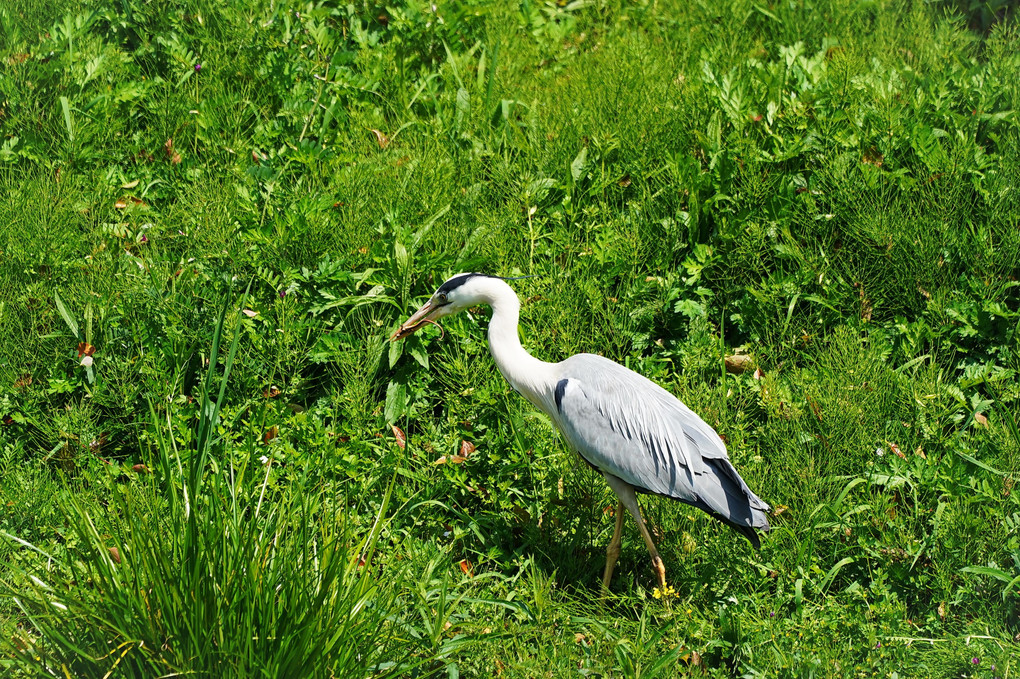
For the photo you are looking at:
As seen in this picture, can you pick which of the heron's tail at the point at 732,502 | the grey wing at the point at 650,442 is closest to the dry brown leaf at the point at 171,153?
the grey wing at the point at 650,442

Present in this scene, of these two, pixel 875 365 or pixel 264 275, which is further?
pixel 264 275

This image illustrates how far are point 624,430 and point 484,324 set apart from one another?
4.06 ft

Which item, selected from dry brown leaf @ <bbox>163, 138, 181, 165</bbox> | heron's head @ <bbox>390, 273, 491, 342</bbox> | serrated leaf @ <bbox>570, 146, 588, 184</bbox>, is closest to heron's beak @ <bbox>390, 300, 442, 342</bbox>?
heron's head @ <bbox>390, 273, 491, 342</bbox>

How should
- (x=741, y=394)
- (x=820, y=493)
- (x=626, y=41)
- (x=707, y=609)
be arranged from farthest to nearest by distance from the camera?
(x=626, y=41) < (x=741, y=394) < (x=820, y=493) < (x=707, y=609)

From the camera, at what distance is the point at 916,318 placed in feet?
15.3

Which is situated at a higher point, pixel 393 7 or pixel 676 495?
pixel 393 7

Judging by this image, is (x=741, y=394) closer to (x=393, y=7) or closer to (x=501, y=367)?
(x=501, y=367)

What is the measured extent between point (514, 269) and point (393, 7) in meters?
2.35

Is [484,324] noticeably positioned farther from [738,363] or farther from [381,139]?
[381,139]

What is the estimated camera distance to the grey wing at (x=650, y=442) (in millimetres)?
3643

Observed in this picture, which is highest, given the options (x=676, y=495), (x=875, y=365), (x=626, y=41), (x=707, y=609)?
(x=626, y=41)

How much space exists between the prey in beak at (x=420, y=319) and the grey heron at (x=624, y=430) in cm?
14

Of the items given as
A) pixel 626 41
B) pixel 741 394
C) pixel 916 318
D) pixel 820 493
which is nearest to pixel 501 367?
pixel 741 394

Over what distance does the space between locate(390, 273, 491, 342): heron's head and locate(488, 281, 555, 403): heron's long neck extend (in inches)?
2.5
